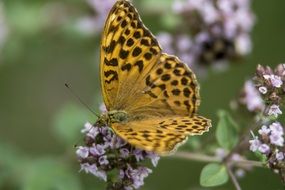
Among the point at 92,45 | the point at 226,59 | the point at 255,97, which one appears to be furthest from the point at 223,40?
the point at 92,45

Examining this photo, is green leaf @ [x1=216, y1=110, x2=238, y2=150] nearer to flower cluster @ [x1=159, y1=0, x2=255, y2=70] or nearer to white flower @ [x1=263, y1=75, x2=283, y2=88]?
white flower @ [x1=263, y1=75, x2=283, y2=88]

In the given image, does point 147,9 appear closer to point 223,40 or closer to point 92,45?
point 92,45

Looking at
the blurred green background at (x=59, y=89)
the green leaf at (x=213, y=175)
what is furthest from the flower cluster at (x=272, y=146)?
the blurred green background at (x=59, y=89)

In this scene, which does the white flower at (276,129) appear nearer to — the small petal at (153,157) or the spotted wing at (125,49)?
the small petal at (153,157)

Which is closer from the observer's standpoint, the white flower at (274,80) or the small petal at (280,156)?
the small petal at (280,156)

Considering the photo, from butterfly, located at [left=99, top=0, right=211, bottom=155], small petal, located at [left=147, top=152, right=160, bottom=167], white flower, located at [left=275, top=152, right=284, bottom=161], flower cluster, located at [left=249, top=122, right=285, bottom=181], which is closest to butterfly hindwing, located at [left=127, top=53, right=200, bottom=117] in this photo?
butterfly, located at [left=99, top=0, right=211, bottom=155]

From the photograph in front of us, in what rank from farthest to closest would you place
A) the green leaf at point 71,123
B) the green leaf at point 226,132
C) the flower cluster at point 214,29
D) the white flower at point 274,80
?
the green leaf at point 71,123 → the flower cluster at point 214,29 → the green leaf at point 226,132 → the white flower at point 274,80
